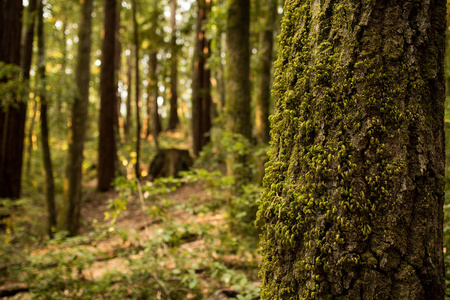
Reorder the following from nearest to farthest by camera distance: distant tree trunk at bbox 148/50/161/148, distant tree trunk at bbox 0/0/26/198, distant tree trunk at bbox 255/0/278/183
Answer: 1. distant tree trunk at bbox 0/0/26/198
2. distant tree trunk at bbox 255/0/278/183
3. distant tree trunk at bbox 148/50/161/148

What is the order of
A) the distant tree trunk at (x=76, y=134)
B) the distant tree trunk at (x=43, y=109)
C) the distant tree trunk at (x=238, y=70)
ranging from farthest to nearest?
the distant tree trunk at (x=76, y=134) → the distant tree trunk at (x=43, y=109) → the distant tree trunk at (x=238, y=70)

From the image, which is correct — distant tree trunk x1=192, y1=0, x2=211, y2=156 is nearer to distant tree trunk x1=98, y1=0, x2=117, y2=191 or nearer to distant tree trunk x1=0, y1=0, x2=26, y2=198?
distant tree trunk x1=98, y1=0, x2=117, y2=191

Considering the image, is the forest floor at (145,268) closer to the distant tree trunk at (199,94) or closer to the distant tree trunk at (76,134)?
the distant tree trunk at (76,134)

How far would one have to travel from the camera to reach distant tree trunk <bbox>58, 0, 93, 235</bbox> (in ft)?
25.5

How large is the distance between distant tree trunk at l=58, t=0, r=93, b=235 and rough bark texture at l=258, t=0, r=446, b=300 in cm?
777

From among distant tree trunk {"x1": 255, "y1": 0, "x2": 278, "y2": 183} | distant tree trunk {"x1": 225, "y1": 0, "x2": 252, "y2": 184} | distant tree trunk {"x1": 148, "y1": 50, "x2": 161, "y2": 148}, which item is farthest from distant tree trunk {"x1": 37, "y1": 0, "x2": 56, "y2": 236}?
distant tree trunk {"x1": 148, "y1": 50, "x2": 161, "y2": 148}

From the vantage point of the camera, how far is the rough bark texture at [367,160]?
1.25 m

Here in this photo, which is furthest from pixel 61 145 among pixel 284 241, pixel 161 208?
pixel 284 241

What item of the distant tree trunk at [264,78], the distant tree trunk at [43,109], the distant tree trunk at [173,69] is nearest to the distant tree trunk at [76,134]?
the distant tree trunk at [43,109]

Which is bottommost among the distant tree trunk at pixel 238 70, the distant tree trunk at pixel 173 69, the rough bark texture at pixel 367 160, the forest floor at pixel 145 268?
the forest floor at pixel 145 268

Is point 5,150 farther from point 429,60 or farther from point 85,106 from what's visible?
point 429,60

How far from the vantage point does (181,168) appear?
1274cm

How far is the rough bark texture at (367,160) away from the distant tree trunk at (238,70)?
4.68 metres

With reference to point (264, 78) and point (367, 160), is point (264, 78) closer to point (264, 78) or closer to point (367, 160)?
point (264, 78)
